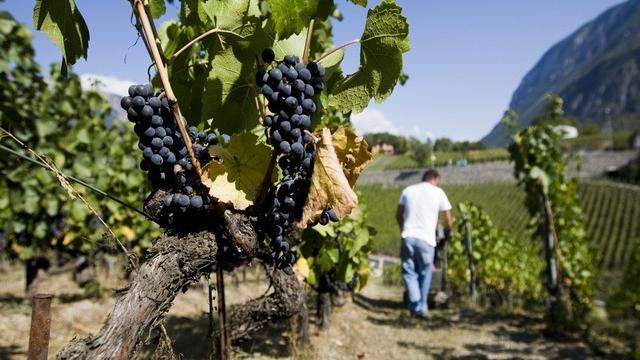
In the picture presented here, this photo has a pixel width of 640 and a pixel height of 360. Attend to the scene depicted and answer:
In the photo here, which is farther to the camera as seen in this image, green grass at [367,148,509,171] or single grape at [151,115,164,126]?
green grass at [367,148,509,171]

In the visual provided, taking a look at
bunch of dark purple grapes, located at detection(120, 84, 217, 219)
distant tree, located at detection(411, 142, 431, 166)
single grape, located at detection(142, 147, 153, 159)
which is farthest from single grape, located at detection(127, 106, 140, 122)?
distant tree, located at detection(411, 142, 431, 166)

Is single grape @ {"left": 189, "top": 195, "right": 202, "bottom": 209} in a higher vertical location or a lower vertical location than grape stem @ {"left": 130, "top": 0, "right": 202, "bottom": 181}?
lower

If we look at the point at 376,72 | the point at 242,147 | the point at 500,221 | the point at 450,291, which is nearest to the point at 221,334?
the point at 242,147

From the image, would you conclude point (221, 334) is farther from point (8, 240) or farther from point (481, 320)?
point (8, 240)

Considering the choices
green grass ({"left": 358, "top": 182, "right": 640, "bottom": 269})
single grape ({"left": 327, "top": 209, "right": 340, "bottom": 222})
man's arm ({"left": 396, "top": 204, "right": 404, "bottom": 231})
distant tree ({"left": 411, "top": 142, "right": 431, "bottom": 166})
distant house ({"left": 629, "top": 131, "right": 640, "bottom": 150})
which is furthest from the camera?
distant house ({"left": 629, "top": 131, "right": 640, "bottom": 150})

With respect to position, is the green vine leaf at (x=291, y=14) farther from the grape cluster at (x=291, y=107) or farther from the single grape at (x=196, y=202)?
the single grape at (x=196, y=202)

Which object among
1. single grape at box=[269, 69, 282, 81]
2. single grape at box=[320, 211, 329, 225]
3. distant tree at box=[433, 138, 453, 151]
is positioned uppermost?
distant tree at box=[433, 138, 453, 151]

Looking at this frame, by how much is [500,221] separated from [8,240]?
3880 cm

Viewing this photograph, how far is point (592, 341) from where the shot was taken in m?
7.27

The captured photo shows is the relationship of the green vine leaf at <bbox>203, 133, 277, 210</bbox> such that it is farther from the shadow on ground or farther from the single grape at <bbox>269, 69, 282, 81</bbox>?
the shadow on ground

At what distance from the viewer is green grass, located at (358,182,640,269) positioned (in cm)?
3317

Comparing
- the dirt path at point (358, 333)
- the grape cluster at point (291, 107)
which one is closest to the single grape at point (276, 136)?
the grape cluster at point (291, 107)

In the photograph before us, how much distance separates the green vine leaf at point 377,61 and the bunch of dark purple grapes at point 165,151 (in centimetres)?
53

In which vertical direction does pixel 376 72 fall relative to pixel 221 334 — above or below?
above
